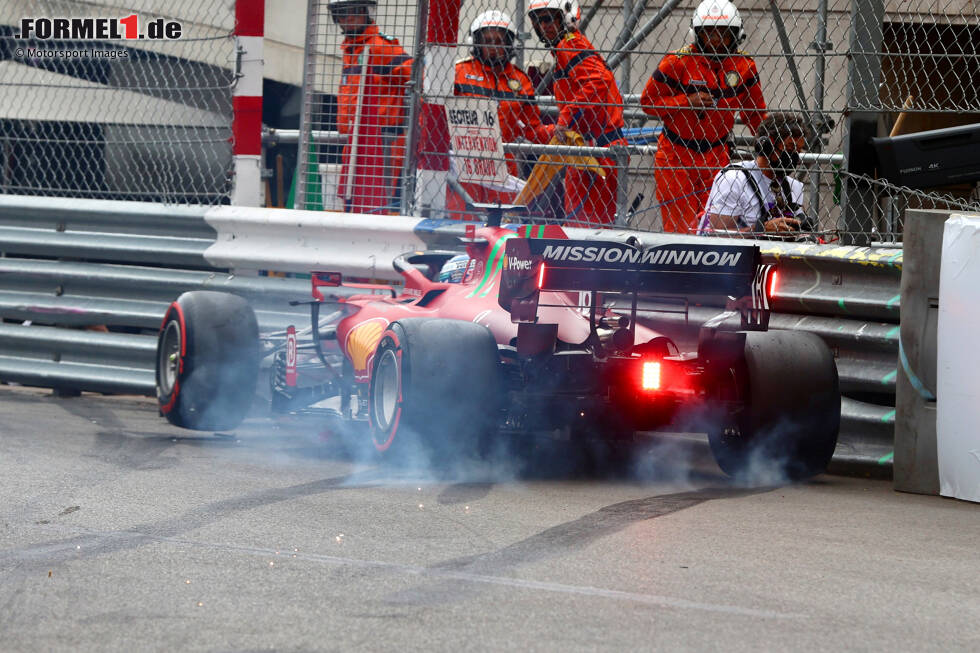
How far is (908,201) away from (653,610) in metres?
3.92

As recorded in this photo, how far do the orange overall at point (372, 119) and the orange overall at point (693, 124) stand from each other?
153cm

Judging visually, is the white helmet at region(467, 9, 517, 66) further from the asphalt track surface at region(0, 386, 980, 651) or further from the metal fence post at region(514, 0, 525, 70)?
the asphalt track surface at region(0, 386, 980, 651)

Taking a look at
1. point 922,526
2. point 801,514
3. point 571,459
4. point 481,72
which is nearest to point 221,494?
point 571,459

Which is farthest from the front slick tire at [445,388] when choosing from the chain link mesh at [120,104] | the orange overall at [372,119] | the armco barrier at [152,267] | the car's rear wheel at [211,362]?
the chain link mesh at [120,104]

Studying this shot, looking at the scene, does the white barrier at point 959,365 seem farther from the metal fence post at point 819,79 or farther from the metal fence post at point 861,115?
the metal fence post at point 819,79

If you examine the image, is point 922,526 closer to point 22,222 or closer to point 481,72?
point 481,72

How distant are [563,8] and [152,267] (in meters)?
2.98

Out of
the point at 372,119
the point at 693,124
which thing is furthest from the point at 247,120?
the point at 693,124

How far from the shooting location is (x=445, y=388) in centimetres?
564

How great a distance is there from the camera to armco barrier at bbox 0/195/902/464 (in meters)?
7.09

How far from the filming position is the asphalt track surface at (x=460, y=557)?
341cm

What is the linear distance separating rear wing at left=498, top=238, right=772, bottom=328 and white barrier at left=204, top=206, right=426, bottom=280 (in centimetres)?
225

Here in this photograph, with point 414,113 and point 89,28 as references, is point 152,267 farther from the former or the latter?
point 89,28

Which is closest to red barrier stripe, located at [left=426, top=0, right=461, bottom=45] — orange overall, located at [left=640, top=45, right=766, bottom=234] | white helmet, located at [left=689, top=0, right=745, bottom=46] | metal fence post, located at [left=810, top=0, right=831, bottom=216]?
orange overall, located at [left=640, top=45, right=766, bottom=234]
